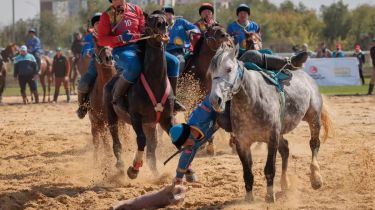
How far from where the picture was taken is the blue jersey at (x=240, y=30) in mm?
11961

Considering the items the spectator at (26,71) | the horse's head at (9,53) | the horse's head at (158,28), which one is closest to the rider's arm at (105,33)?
the horse's head at (158,28)

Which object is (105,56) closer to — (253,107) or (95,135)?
(95,135)

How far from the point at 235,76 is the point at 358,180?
2.61 m

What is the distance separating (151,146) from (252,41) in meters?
3.04

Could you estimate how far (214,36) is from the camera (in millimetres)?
10703

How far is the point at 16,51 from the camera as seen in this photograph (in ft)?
96.0

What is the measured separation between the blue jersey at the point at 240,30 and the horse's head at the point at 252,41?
0.06m

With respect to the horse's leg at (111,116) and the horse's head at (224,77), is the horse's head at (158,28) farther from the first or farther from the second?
the horse's head at (224,77)

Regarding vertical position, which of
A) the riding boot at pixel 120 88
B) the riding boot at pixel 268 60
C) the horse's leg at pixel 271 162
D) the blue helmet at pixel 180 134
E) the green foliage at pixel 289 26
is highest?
the riding boot at pixel 268 60

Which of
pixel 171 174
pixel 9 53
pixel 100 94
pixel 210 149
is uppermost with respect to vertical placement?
pixel 100 94

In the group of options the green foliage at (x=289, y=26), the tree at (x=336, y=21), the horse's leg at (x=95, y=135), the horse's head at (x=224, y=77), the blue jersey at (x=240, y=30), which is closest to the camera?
the horse's head at (x=224, y=77)

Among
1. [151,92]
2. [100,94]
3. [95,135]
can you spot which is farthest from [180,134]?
[95,135]

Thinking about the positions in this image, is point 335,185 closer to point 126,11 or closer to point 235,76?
point 235,76

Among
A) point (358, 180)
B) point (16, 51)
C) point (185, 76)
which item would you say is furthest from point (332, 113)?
point (16, 51)
